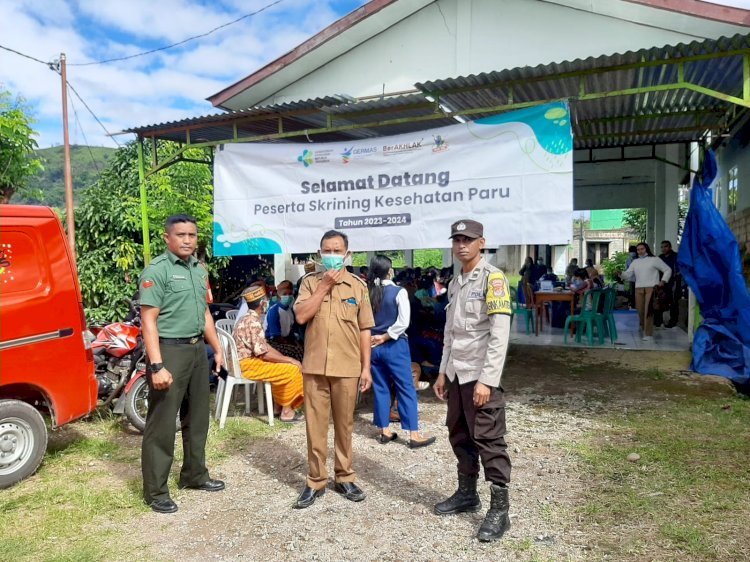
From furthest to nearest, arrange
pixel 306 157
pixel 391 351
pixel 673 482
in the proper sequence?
pixel 306 157
pixel 391 351
pixel 673 482

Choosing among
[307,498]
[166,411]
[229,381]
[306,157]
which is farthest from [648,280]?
[166,411]

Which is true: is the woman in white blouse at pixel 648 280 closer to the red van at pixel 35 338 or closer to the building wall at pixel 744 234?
the building wall at pixel 744 234

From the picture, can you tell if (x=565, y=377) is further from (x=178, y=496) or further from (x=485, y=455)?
(x=178, y=496)

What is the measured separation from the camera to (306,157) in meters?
6.73

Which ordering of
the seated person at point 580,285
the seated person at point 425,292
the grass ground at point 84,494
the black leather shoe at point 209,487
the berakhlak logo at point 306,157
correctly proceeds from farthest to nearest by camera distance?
the seated person at point 580,285 → the seated person at point 425,292 → the berakhlak logo at point 306,157 → the black leather shoe at point 209,487 → the grass ground at point 84,494

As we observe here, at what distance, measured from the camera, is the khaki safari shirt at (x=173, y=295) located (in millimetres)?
3689

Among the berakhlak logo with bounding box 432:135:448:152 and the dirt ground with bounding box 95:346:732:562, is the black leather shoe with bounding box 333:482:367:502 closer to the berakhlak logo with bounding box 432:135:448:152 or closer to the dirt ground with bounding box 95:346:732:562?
the dirt ground with bounding box 95:346:732:562

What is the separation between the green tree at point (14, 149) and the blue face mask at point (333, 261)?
10.2 metres

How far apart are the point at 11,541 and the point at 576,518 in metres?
3.32

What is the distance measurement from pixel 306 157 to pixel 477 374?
418 cm

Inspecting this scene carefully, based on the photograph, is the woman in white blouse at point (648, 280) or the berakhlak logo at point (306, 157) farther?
the woman in white blouse at point (648, 280)

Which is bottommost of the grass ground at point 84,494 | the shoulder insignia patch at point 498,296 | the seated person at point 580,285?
the grass ground at point 84,494

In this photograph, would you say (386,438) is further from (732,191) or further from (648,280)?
(732,191)

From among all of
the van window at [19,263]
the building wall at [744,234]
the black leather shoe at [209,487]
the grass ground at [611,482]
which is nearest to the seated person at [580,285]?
the building wall at [744,234]
